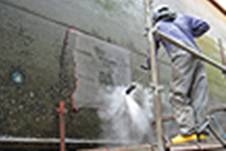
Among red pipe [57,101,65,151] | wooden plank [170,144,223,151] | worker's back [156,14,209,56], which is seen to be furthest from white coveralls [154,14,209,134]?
red pipe [57,101,65,151]

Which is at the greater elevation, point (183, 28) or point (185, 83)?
point (183, 28)

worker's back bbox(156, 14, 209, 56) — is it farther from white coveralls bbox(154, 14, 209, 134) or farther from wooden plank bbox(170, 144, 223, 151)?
wooden plank bbox(170, 144, 223, 151)

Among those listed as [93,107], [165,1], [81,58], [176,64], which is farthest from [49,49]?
[165,1]

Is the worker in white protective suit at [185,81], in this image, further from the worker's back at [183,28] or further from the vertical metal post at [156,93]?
the vertical metal post at [156,93]

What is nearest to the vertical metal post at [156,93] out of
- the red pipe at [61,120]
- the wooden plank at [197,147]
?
the wooden plank at [197,147]

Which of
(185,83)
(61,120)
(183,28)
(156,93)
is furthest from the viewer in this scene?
(183,28)

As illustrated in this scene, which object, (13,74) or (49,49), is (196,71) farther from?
(13,74)

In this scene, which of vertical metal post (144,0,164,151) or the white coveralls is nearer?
vertical metal post (144,0,164,151)

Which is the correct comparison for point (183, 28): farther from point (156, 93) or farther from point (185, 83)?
point (156, 93)

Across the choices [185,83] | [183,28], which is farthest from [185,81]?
[183,28]

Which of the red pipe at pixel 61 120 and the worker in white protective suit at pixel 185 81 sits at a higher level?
the worker in white protective suit at pixel 185 81

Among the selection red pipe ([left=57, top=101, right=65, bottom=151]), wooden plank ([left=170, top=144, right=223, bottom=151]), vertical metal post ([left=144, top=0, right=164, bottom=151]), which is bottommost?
red pipe ([left=57, top=101, right=65, bottom=151])

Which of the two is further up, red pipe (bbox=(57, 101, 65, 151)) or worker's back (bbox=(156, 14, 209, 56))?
worker's back (bbox=(156, 14, 209, 56))

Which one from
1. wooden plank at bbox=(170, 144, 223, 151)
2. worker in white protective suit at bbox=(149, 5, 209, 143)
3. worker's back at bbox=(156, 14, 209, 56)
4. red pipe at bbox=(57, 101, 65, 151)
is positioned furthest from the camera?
worker's back at bbox=(156, 14, 209, 56)
